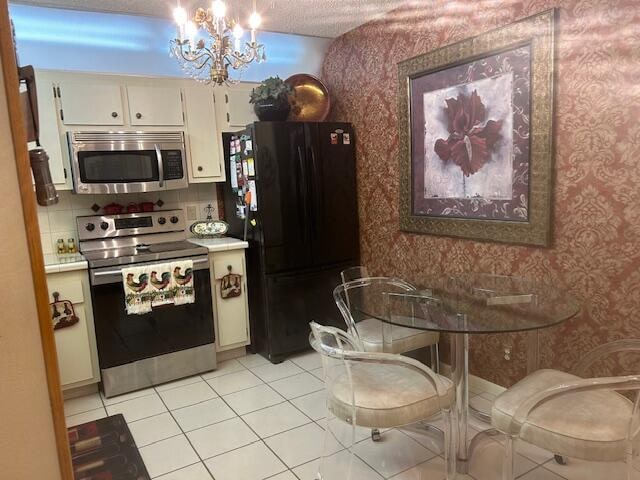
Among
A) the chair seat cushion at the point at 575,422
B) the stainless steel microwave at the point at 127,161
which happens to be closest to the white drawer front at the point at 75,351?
the stainless steel microwave at the point at 127,161

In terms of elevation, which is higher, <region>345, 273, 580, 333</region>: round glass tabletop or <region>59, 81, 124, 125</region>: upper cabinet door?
<region>59, 81, 124, 125</region>: upper cabinet door

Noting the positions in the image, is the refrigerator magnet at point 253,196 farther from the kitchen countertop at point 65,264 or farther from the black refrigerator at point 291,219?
the kitchen countertop at point 65,264

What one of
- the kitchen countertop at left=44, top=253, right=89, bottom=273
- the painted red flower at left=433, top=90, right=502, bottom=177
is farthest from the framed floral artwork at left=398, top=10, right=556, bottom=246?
the kitchen countertop at left=44, top=253, right=89, bottom=273

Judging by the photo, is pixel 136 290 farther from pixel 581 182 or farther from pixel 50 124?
pixel 581 182

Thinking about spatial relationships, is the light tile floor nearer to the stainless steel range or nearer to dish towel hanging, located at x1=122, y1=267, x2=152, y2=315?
the stainless steel range

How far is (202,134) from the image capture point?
356 cm

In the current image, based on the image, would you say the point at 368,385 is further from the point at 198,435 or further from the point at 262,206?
the point at 262,206

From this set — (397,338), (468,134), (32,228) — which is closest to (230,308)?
(397,338)

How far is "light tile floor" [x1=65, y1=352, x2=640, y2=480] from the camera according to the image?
218 cm

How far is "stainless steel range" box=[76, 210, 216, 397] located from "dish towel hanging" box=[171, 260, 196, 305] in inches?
1.9

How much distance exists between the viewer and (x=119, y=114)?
3.24 m

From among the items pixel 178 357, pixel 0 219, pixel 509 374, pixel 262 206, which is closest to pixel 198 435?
pixel 178 357

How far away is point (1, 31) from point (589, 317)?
8.21 ft

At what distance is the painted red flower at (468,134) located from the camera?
2.63 m
